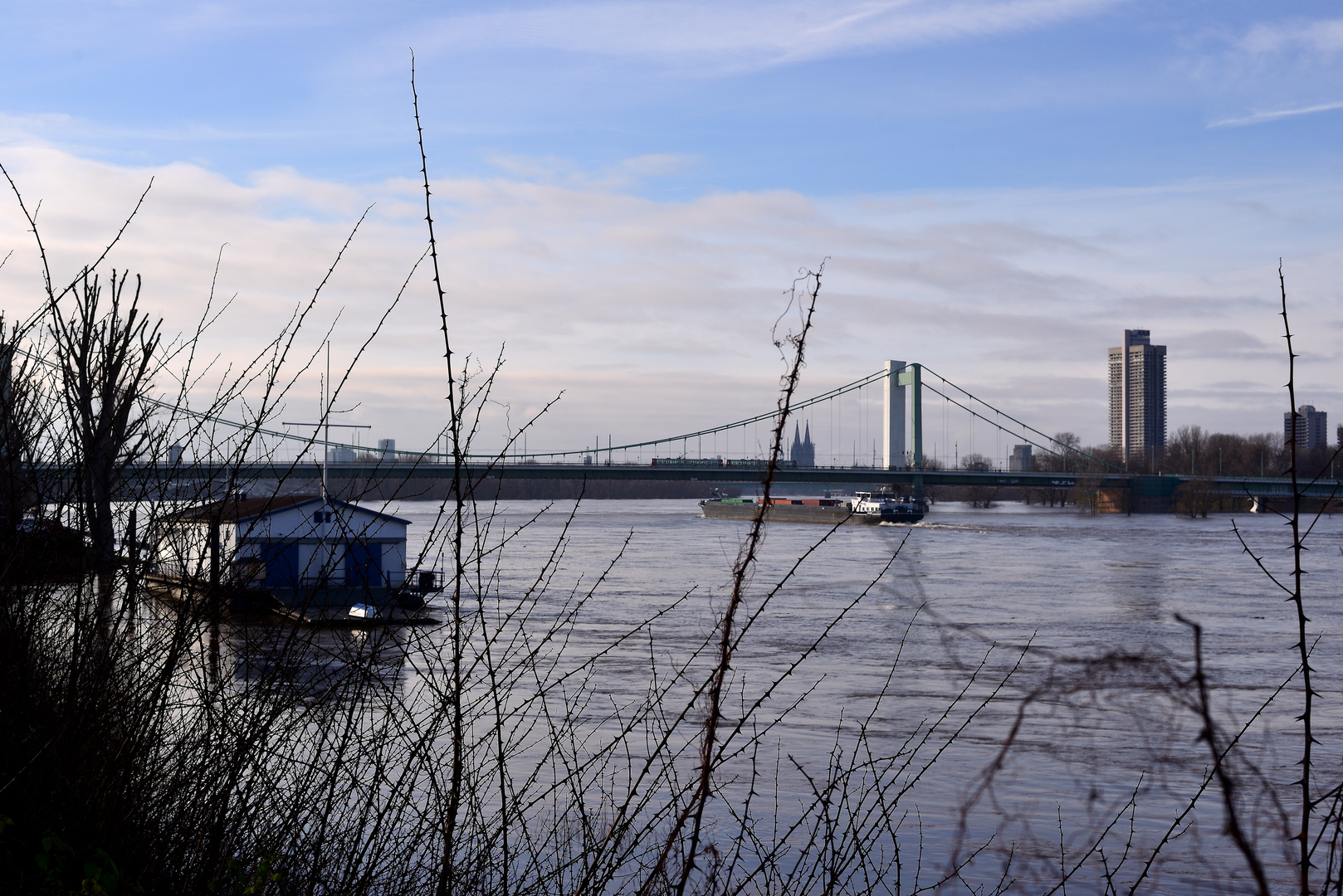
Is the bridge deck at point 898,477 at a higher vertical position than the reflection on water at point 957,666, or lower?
higher

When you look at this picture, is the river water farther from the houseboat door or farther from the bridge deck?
the bridge deck

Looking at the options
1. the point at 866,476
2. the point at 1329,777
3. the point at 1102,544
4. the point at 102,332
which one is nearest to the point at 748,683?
the point at 1329,777

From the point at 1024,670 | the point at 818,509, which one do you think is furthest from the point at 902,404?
the point at 1024,670

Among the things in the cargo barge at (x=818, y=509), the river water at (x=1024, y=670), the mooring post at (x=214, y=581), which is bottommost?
the river water at (x=1024, y=670)

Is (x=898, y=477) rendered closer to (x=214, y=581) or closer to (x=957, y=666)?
(x=957, y=666)

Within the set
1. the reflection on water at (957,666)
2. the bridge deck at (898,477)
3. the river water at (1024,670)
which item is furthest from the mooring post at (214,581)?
the bridge deck at (898,477)

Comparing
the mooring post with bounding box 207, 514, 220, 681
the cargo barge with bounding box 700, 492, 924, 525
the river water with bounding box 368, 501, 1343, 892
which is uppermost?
the mooring post with bounding box 207, 514, 220, 681

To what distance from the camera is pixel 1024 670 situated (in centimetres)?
1529

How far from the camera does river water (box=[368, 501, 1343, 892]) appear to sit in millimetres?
5859

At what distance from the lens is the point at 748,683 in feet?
49.9

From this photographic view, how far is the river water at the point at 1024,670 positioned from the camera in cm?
586

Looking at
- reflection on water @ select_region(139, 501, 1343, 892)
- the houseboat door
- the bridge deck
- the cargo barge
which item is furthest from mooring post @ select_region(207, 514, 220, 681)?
the cargo barge

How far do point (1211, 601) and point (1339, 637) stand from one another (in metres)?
5.46

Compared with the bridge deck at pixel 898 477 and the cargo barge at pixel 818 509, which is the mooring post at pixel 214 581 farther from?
the cargo barge at pixel 818 509
